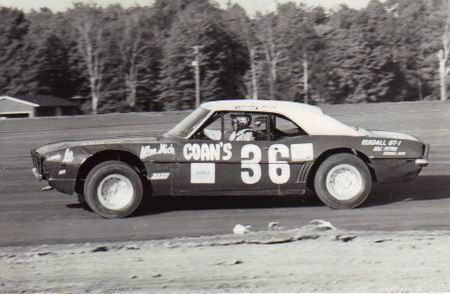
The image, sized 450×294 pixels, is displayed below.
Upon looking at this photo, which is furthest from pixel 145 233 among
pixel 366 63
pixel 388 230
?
pixel 366 63

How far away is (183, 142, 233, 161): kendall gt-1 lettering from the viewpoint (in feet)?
25.7

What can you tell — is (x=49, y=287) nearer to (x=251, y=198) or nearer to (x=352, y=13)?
(x=251, y=198)

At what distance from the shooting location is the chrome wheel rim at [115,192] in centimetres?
775

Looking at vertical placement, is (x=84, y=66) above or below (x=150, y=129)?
above

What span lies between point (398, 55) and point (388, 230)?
64.3 meters

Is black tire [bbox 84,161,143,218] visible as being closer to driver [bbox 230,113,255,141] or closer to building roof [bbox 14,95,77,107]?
driver [bbox 230,113,255,141]

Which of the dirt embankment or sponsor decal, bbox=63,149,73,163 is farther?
sponsor decal, bbox=63,149,73,163

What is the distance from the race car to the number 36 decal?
1cm

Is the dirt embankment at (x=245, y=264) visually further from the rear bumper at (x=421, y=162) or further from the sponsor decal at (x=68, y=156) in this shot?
the rear bumper at (x=421, y=162)

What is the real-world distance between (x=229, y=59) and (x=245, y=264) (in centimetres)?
6339

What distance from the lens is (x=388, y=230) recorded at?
22.8ft

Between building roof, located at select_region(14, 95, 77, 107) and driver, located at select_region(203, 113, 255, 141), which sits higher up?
building roof, located at select_region(14, 95, 77, 107)

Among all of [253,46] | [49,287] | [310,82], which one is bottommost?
[49,287]

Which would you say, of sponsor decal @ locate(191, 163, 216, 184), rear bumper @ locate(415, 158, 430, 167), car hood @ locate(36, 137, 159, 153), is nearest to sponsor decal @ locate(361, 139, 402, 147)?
rear bumper @ locate(415, 158, 430, 167)
